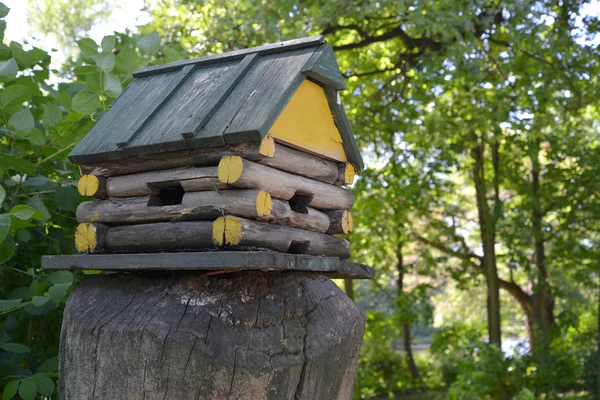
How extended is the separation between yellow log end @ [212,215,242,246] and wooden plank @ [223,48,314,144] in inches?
10.2

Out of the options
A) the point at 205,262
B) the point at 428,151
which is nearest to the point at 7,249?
the point at 205,262

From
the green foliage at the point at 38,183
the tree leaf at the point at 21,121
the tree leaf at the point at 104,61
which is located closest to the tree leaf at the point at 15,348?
the green foliage at the point at 38,183

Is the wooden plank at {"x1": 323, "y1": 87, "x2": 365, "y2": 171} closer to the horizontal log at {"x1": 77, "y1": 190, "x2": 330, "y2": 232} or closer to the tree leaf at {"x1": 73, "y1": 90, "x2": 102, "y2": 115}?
the horizontal log at {"x1": 77, "y1": 190, "x2": 330, "y2": 232}

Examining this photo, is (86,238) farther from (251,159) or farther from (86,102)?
(86,102)

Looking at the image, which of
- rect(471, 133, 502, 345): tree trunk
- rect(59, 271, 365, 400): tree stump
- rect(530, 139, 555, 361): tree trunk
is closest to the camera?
rect(59, 271, 365, 400): tree stump

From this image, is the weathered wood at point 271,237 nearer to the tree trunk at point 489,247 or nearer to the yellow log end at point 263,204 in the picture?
the yellow log end at point 263,204

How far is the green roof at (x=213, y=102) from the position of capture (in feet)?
7.69

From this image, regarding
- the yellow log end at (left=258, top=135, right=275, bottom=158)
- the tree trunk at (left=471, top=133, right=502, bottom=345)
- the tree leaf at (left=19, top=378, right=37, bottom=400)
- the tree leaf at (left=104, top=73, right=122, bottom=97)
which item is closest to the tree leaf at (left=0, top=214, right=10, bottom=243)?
the tree leaf at (left=19, top=378, right=37, bottom=400)

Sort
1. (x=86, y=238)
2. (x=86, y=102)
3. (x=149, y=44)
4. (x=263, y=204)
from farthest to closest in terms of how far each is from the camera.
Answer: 1. (x=149, y=44)
2. (x=86, y=102)
3. (x=86, y=238)
4. (x=263, y=204)

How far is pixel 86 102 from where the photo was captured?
131 inches

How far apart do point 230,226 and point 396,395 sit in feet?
41.9

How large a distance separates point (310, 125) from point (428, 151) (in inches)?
349

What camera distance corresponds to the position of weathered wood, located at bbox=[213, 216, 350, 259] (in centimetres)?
225

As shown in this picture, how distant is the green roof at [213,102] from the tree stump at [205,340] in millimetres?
503
